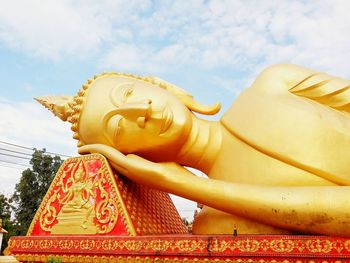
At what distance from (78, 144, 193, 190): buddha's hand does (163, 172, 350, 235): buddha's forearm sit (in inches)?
4.5

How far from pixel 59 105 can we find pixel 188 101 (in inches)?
67.9

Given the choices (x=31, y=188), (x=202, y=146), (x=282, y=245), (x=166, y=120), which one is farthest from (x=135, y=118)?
(x=31, y=188)

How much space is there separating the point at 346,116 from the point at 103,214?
2781 mm

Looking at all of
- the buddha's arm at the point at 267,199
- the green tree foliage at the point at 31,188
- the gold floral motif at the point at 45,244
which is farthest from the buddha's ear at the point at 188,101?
the green tree foliage at the point at 31,188

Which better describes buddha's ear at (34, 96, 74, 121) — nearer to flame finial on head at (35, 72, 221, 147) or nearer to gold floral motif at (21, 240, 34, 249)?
flame finial on head at (35, 72, 221, 147)

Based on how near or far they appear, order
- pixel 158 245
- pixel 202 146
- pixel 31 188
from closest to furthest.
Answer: pixel 158 245 < pixel 202 146 < pixel 31 188

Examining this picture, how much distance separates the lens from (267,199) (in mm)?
3410

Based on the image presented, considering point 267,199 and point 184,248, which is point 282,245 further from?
point 184,248

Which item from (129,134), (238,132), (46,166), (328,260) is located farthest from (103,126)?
(46,166)

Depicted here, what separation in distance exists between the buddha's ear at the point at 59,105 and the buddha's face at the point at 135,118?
1.58 feet

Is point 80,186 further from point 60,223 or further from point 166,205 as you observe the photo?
point 166,205

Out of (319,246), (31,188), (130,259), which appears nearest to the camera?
(319,246)

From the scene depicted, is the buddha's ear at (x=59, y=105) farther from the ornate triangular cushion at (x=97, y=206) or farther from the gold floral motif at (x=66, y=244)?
the gold floral motif at (x=66, y=244)

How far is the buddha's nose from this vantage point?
4.32 m
